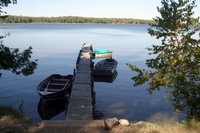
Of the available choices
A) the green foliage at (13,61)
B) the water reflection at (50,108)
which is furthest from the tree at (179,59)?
the water reflection at (50,108)

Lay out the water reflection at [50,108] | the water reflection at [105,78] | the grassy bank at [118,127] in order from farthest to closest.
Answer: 1. the water reflection at [105,78]
2. the water reflection at [50,108]
3. the grassy bank at [118,127]

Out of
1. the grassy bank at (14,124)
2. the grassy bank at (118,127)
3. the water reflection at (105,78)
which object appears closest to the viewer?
the grassy bank at (14,124)

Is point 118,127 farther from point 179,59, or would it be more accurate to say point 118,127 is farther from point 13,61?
point 13,61

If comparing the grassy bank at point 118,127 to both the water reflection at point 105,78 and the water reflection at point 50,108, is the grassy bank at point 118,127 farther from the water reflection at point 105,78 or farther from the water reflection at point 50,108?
the water reflection at point 105,78

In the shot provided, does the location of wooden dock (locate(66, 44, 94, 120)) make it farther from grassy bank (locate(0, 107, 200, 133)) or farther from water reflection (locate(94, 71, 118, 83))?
water reflection (locate(94, 71, 118, 83))

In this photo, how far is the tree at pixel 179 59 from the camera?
40.9ft

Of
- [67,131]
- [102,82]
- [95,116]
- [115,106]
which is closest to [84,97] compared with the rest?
[95,116]

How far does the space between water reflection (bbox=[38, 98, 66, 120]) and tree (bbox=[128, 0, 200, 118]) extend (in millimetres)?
13190

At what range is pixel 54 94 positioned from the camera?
79.4 feet

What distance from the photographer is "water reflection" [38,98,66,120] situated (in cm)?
2429

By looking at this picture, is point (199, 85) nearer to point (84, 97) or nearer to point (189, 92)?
point (189, 92)

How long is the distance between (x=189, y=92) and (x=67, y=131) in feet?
19.6

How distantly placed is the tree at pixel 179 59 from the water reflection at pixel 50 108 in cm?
1319

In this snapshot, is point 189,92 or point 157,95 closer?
point 189,92
